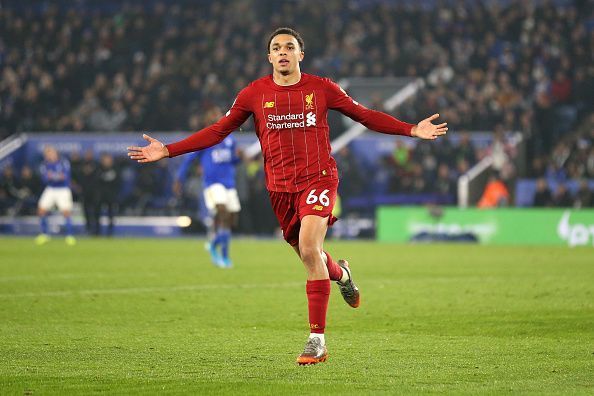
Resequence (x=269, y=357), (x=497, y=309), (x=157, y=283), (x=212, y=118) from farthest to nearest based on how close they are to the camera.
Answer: (x=212, y=118) < (x=157, y=283) < (x=497, y=309) < (x=269, y=357)

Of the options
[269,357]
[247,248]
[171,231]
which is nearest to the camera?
[269,357]

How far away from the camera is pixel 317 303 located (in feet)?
26.0

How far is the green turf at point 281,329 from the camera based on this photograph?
6855mm

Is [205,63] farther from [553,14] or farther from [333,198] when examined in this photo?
[333,198]

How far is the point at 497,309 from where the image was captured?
1153 centimetres

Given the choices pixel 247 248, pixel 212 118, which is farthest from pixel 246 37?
pixel 212 118

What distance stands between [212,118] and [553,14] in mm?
18590

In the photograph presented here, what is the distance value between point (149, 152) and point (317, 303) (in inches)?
62.5

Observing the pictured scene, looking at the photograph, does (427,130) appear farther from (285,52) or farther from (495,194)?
(495,194)

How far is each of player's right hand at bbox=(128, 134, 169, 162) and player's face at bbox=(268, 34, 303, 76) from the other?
3.27 ft

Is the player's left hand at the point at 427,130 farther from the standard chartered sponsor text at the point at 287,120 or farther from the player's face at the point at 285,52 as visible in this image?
the player's face at the point at 285,52

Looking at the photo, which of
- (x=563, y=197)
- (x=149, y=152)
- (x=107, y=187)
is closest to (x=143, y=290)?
(x=149, y=152)

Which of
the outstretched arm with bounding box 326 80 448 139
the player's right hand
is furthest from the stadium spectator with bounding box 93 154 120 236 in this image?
the outstretched arm with bounding box 326 80 448 139

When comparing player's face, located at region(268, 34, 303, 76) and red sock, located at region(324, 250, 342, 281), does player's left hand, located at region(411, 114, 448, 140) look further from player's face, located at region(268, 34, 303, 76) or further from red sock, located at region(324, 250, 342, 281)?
red sock, located at region(324, 250, 342, 281)
